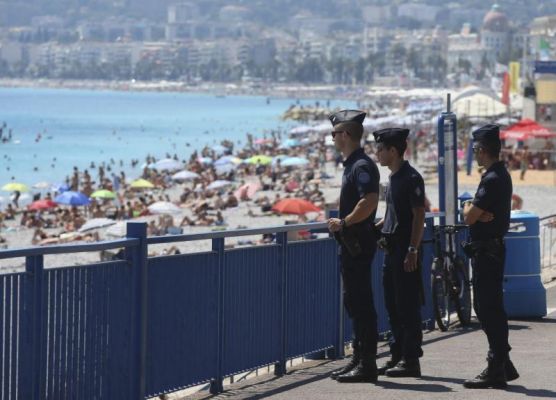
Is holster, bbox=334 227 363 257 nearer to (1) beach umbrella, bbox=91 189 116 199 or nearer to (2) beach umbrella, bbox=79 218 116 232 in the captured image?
(2) beach umbrella, bbox=79 218 116 232

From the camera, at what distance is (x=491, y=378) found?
8.14m

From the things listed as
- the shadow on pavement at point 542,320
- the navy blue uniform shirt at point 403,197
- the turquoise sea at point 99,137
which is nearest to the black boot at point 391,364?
the navy blue uniform shirt at point 403,197

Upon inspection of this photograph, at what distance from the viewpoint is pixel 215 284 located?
316 inches

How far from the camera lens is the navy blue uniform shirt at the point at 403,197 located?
833cm

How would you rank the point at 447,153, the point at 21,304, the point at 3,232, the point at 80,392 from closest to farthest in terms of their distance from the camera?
the point at 21,304 < the point at 80,392 < the point at 447,153 < the point at 3,232

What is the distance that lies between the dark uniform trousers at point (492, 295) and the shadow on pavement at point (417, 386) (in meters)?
0.33

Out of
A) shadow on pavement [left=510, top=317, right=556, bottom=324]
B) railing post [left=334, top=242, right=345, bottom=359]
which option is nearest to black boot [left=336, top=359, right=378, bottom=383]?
railing post [left=334, top=242, right=345, bottom=359]

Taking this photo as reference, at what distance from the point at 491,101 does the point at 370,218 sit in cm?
6842

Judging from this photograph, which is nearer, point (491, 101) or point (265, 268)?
point (265, 268)

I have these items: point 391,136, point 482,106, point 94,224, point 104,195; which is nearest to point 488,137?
point 391,136

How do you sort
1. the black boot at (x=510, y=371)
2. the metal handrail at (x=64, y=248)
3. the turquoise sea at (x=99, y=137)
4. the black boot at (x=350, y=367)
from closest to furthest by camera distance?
the metal handrail at (x=64, y=248)
the black boot at (x=510, y=371)
the black boot at (x=350, y=367)
the turquoise sea at (x=99, y=137)

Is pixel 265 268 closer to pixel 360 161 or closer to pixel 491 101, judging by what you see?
pixel 360 161

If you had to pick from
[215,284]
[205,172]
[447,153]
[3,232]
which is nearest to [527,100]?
[205,172]

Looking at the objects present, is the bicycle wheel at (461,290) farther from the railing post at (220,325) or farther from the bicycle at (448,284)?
the railing post at (220,325)
